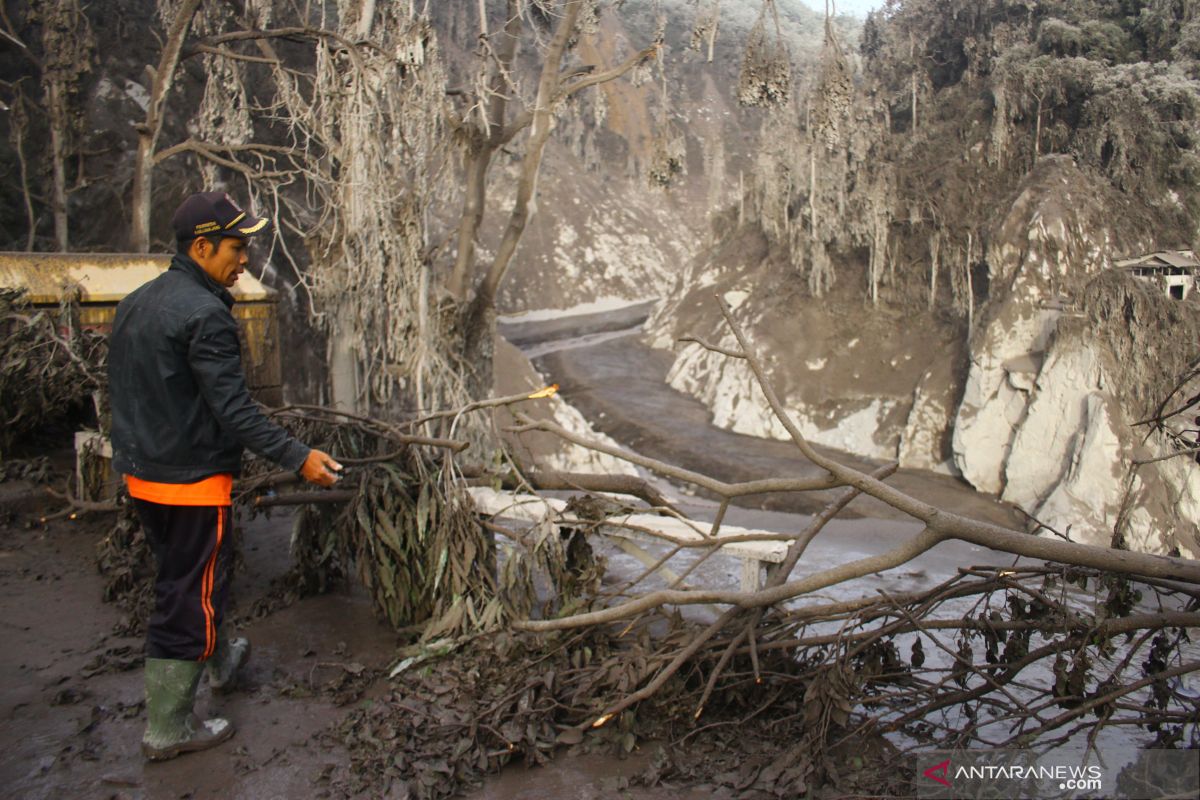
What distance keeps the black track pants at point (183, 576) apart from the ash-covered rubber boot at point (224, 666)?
1.84 ft

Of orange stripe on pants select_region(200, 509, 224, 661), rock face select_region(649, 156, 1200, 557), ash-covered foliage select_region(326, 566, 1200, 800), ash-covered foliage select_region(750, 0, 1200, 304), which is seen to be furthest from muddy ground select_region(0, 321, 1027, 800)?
ash-covered foliage select_region(750, 0, 1200, 304)

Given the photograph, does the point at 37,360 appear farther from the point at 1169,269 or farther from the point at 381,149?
the point at 1169,269

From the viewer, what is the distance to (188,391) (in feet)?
12.2

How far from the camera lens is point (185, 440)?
12.1 ft

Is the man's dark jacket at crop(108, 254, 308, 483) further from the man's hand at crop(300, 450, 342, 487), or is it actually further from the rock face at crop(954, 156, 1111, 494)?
the rock face at crop(954, 156, 1111, 494)

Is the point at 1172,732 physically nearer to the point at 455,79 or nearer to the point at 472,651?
the point at 472,651

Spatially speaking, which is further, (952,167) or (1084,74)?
(952,167)

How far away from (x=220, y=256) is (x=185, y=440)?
2.51 feet

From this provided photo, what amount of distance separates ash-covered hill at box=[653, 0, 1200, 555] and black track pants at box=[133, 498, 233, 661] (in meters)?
18.4

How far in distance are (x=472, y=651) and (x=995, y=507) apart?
967 inches

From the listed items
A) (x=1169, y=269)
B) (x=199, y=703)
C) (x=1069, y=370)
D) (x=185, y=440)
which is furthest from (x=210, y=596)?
(x=1069, y=370)

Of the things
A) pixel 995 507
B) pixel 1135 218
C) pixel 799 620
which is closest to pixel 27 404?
pixel 799 620

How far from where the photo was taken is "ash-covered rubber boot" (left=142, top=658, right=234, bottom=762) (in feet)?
12.1

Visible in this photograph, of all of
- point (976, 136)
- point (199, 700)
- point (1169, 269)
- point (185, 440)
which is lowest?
point (1169, 269)
